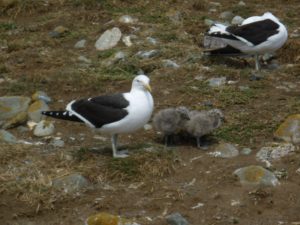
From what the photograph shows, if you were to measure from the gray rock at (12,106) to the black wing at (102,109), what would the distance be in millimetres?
1258

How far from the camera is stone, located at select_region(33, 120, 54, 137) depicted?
8.10 metres

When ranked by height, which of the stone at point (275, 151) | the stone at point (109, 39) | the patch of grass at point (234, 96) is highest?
the stone at point (275, 151)

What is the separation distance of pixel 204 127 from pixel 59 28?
4.54 metres

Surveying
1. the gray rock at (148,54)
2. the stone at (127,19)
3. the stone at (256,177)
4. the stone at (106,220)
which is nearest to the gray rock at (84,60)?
the gray rock at (148,54)

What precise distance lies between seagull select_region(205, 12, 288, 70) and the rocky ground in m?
0.23

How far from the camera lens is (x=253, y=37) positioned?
9.80m

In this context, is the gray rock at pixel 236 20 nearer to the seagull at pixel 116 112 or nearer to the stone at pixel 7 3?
the stone at pixel 7 3

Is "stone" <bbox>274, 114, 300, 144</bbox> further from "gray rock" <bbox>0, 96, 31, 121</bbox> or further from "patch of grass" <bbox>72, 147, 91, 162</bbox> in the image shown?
"gray rock" <bbox>0, 96, 31, 121</bbox>

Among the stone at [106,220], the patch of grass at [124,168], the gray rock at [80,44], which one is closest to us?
the stone at [106,220]

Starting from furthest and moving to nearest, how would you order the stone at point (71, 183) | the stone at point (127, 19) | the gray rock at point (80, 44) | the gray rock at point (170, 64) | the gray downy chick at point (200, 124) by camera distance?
the stone at point (127, 19), the gray rock at point (80, 44), the gray rock at point (170, 64), the gray downy chick at point (200, 124), the stone at point (71, 183)

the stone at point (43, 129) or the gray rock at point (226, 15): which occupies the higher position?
the stone at point (43, 129)

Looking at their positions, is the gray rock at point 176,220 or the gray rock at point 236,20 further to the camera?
the gray rock at point 236,20

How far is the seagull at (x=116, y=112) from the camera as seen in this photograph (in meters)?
7.12

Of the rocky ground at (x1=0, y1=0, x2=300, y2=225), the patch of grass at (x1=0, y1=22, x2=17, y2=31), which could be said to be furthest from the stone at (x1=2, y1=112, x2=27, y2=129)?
the patch of grass at (x1=0, y1=22, x2=17, y2=31)
